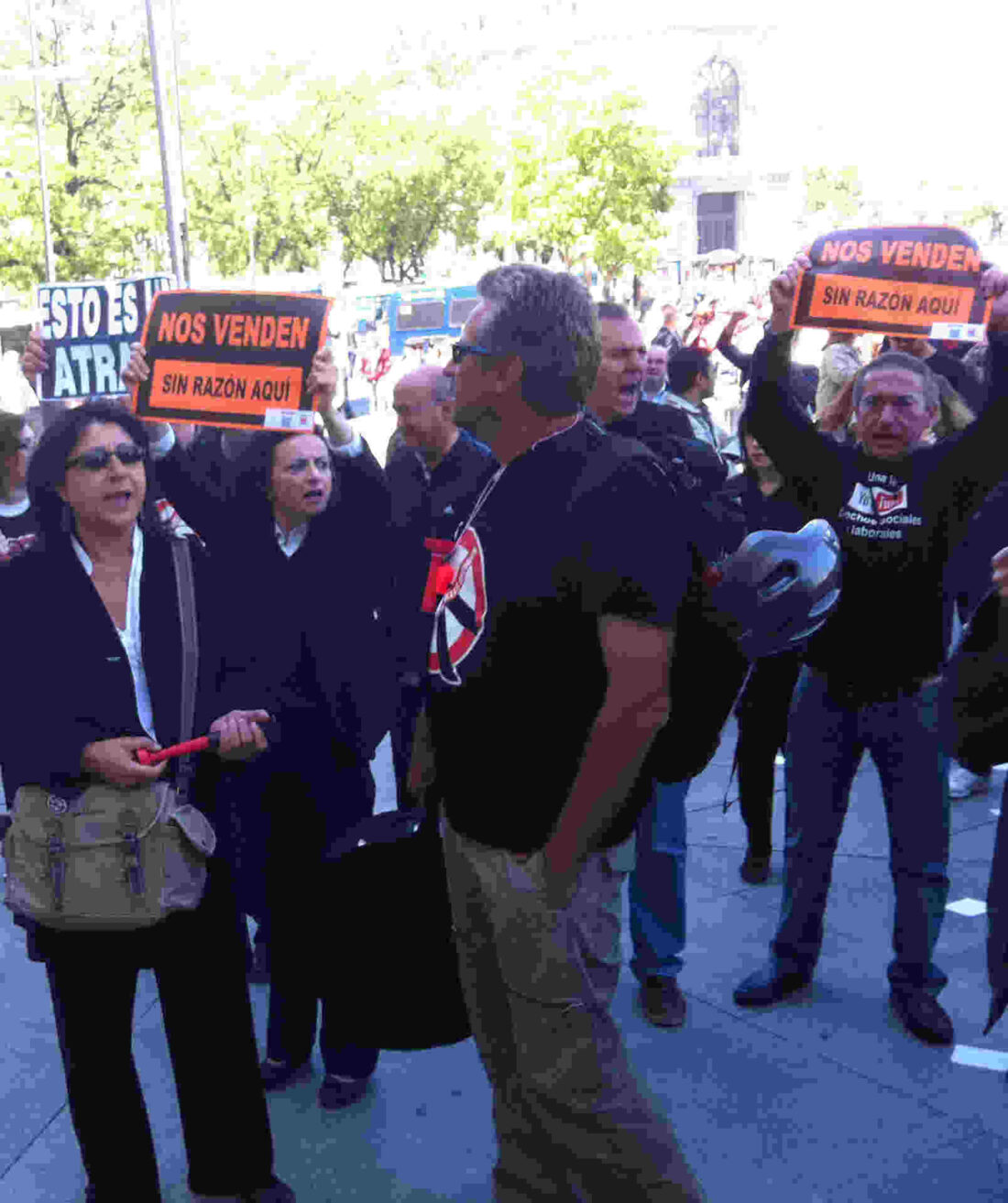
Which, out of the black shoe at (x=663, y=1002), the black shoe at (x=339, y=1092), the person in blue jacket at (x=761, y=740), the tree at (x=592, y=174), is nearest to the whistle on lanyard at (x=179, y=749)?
the black shoe at (x=339, y=1092)

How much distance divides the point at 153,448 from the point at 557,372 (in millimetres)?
1881

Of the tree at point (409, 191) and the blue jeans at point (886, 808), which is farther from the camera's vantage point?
the tree at point (409, 191)

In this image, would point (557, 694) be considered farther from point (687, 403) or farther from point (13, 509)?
point (13, 509)

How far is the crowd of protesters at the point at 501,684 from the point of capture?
240 cm

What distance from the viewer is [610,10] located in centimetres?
7844

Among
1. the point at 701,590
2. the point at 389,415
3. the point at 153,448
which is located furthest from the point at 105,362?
the point at 389,415

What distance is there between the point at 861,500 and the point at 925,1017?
1.42m

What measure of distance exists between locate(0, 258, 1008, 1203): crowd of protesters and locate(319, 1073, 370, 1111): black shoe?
0.03ft

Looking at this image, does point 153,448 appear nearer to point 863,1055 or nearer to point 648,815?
point 648,815

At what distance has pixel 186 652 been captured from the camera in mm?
2947

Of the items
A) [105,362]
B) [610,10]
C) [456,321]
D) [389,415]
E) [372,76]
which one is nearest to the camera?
[105,362]

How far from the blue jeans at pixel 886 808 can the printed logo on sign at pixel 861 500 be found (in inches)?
19.0

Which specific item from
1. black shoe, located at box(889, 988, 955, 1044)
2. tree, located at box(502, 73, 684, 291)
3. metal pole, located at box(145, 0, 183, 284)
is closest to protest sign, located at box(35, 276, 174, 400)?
black shoe, located at box(889, 988, 955, 1044)

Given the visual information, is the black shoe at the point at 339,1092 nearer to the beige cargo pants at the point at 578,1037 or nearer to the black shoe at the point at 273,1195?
the black shoe at the point at 273,1195
